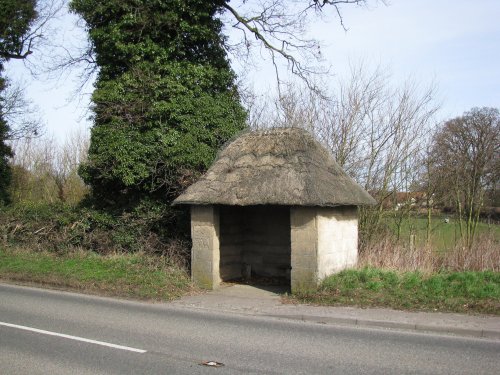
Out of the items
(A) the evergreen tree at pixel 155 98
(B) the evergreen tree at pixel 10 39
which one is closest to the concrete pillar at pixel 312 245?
(A) the evergreen tree at pixel 155 98

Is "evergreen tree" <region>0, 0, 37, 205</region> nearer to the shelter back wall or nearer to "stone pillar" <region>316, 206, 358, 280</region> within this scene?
the shelter back wall

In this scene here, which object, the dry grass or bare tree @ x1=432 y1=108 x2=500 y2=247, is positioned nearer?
the dry grass

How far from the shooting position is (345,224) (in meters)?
11.9

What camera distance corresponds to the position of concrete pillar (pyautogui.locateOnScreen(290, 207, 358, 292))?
1079 cm

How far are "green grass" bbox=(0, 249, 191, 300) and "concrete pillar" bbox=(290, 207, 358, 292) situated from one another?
9.37ft

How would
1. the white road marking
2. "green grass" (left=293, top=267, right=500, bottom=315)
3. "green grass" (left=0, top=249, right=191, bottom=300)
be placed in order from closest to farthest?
1. the white road marking
2. "green grass" (left=293, top=267, right=500, bottom=315)
3. "green grass" (left=0, top=249, right=191, bottom=300)

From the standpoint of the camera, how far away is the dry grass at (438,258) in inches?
460

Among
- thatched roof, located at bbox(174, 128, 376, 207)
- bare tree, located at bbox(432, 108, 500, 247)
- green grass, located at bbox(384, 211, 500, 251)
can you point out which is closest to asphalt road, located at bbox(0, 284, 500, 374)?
thatched roof, located at bbox(174, 128, 376, 207)

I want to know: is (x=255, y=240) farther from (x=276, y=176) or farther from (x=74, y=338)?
(x=74, y=338)

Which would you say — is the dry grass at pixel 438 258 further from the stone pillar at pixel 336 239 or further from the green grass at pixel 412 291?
the green grass at pixel 412 291

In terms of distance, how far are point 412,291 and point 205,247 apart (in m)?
4.85

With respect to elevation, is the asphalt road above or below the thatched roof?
below

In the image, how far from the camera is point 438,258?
12.7m

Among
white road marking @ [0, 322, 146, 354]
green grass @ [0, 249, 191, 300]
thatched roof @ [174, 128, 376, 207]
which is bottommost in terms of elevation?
white road marking @ [0, 322, 146, 354]
